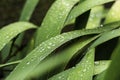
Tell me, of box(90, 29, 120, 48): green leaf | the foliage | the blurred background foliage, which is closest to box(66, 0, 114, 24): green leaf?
the foliage

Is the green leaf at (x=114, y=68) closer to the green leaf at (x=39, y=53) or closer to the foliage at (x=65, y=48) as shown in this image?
the foliage at (x=65, y=48)

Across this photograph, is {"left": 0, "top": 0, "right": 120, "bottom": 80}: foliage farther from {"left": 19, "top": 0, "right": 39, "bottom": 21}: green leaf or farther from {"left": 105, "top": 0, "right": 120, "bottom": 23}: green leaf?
{"left": 19, "top": 0, "right": 39, "bottom": 21}: green leaf

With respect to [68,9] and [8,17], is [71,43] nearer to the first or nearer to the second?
[68,9]

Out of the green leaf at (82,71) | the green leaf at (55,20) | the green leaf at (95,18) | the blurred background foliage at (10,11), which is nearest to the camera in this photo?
the green leaf at (82,71)

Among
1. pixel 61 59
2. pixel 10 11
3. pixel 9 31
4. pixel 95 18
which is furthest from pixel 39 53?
pixel 10 11

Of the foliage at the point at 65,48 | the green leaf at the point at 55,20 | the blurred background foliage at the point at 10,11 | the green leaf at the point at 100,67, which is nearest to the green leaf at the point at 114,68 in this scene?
the foliage at the point at 65,48

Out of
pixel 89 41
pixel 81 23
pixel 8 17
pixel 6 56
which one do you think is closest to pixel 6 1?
pixel 8 17
